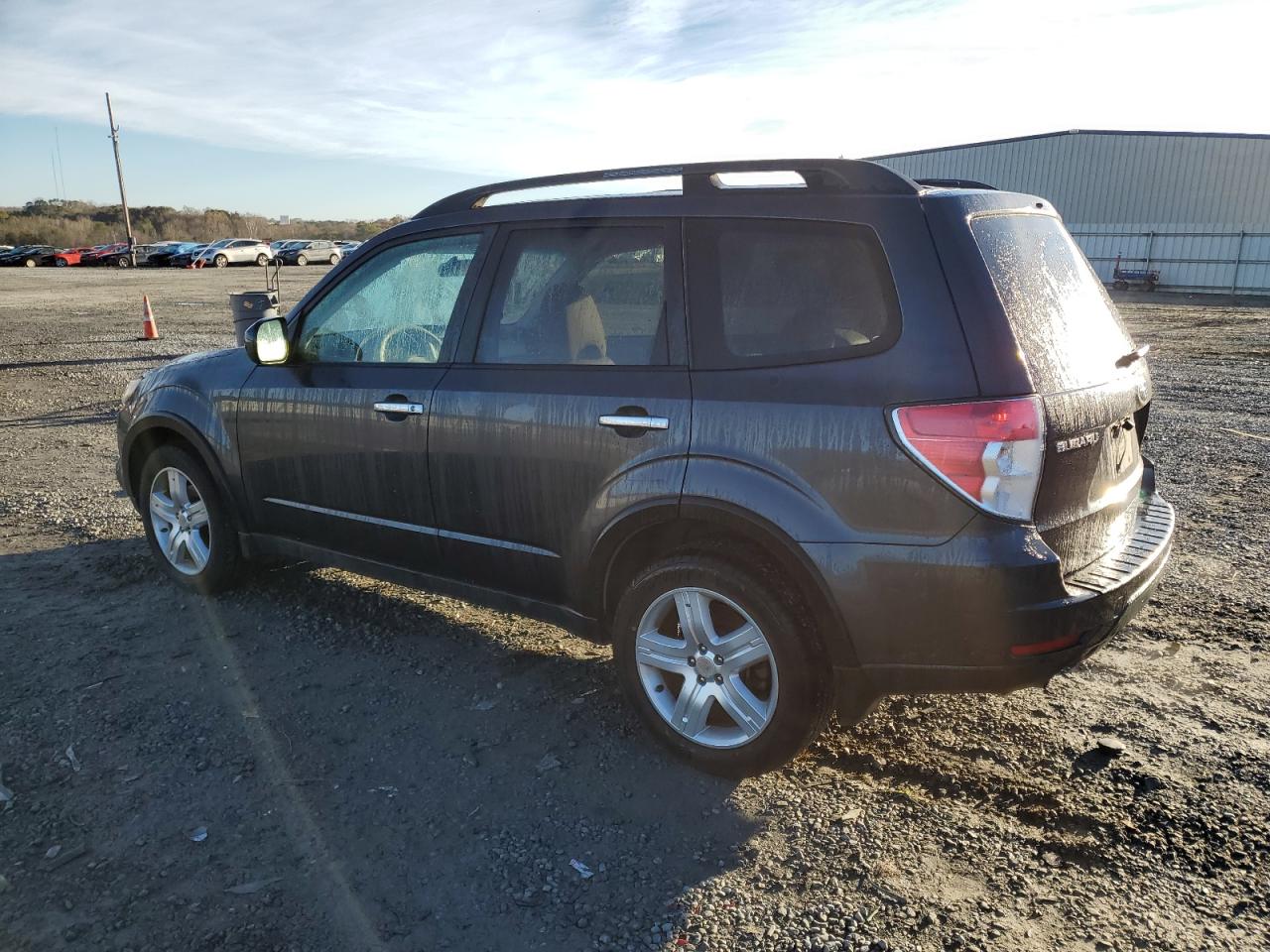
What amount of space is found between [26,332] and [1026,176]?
35525mm

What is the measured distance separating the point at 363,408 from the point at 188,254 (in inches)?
2137

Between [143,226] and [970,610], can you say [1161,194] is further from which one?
[143,226]

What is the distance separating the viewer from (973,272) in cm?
278

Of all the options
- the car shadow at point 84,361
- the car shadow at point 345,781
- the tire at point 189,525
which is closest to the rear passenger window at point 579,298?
the car shadow at point 345,781

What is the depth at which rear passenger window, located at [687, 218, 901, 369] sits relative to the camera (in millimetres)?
2887

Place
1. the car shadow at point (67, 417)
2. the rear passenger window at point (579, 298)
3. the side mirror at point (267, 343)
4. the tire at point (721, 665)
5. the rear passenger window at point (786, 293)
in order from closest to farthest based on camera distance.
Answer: the rear passenger window at point (786, 293) → the tire at point (721, 665) → the rear passenger window at point (579, 298) → the side mirror at point (267, 343) → the car shadow at point (67, 417)

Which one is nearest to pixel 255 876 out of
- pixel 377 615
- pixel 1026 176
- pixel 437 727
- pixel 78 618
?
pixel 437 727

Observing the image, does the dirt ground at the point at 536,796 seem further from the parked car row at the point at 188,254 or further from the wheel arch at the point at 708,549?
the parked car row at the point at 188,254

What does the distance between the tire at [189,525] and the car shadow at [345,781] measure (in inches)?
6.9

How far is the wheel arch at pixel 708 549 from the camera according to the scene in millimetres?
2955

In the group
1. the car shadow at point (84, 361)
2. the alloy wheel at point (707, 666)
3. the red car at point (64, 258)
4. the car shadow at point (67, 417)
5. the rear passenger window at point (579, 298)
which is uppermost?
the rear passenger window at point (579, 298)

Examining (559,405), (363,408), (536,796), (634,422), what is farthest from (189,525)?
(634,422)

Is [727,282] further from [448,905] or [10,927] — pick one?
[10,927]

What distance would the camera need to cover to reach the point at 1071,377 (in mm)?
2887
